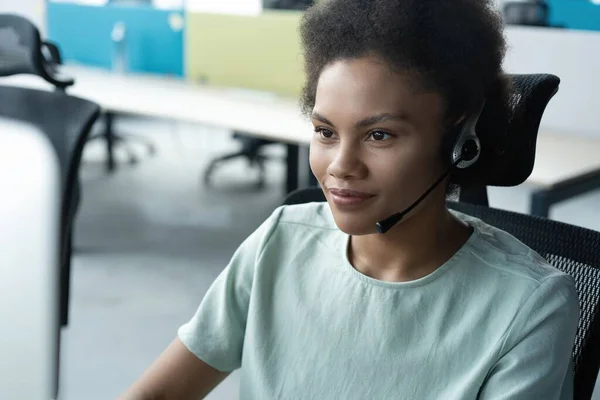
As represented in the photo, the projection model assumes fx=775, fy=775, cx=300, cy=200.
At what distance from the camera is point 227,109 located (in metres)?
3.22

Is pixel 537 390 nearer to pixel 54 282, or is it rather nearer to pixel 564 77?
pixel 54 282

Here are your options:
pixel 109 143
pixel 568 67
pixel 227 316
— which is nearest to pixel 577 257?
pixel 227 316

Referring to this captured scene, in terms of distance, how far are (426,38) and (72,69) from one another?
3.73 m

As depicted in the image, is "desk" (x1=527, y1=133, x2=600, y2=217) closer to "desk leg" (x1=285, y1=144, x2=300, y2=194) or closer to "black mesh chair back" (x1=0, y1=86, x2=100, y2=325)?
"black mesh chair back" (x1=0, y1=86, x2=100, y2=325)

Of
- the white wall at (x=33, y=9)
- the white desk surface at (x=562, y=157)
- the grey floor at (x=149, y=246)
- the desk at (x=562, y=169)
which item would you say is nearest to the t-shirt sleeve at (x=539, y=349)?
the grey floor at (x=149, y=246)

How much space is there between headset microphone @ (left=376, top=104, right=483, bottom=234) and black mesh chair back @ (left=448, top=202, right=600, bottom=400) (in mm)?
229

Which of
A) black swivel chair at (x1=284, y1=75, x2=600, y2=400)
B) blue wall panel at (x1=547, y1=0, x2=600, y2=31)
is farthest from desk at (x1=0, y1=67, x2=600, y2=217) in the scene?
blue wall panel at (x1=547, y1=0, x2=600, y2=31)

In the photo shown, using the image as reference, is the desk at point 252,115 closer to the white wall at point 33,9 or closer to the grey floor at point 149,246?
the grey floor at point 149,246

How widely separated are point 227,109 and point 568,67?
1349mm

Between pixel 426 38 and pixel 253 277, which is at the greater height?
pixel 426 38

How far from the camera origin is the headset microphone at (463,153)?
0.86 m

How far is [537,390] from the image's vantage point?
792 mm

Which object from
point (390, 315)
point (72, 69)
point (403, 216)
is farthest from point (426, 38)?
point (72, 69)

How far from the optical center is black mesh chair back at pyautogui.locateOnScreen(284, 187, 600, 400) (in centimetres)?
94
